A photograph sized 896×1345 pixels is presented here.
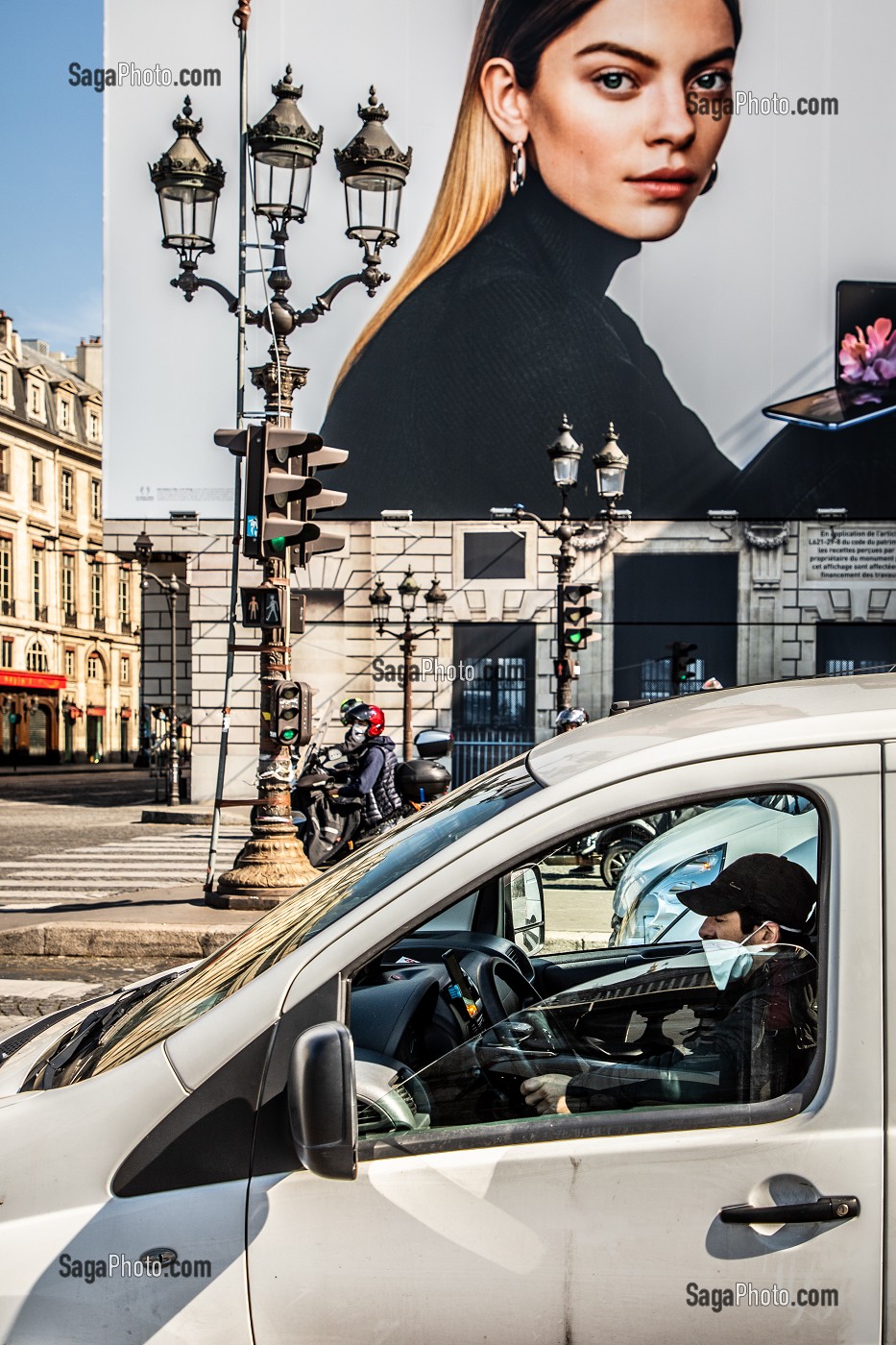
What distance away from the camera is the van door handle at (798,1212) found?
73.7 inches

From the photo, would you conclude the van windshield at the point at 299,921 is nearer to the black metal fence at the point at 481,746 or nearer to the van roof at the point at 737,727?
the van roof at the point at 737,727

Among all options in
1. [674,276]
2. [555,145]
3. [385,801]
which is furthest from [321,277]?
[385,801]

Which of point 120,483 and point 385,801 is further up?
point 120,483

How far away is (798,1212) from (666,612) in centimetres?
2969

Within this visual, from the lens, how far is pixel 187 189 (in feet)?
37.0

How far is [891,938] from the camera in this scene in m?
1.92

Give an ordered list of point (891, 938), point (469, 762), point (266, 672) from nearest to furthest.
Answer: point (891, 938) → point (266, 672) → point (469, 762)

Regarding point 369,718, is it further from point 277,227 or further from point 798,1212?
point 798,1212

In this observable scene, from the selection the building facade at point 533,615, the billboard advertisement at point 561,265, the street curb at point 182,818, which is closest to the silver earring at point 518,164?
the billboard advertisement at point 561,265

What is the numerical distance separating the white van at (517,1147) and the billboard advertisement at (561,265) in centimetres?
2972

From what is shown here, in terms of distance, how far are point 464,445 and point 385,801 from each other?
21.1 m

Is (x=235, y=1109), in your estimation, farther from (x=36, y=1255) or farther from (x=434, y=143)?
(x=434, y=143)

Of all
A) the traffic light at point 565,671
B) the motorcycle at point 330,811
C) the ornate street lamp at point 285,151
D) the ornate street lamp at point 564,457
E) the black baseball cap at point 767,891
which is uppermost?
the ornate street lamp at point 285,151

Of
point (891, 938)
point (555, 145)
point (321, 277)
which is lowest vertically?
point (891, 938)
